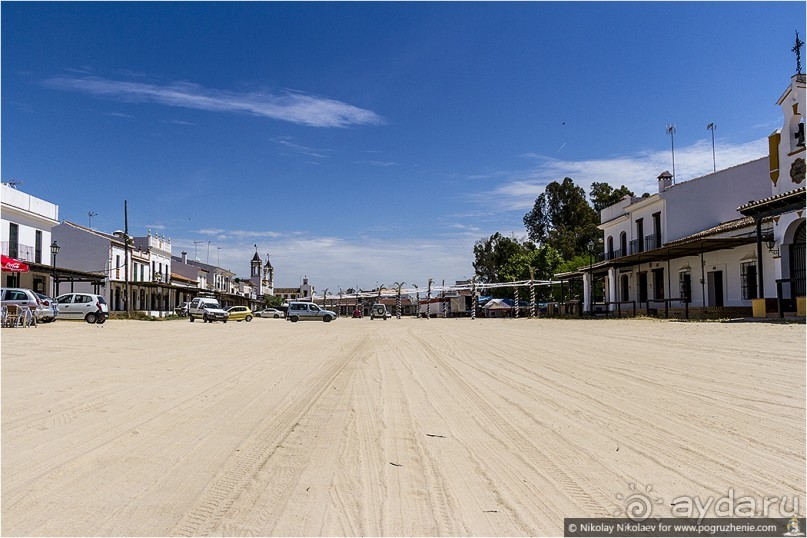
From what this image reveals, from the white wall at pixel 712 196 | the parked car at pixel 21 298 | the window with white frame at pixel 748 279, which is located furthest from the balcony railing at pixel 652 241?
the parked car at pixel 21 298

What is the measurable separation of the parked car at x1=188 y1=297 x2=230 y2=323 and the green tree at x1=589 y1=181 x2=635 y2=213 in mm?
49230

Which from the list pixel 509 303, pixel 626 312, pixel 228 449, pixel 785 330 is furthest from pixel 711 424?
pixel 509 303

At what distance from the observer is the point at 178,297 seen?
2876 inches

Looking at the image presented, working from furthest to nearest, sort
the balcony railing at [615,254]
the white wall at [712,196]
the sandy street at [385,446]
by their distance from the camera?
the balcony railing at [615,254], the white wall at [712,196], the sandy street at [385,446]

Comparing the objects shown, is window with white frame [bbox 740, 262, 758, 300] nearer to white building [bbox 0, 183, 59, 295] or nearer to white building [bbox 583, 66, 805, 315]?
white building [bbox 583, 66, 805, 315]

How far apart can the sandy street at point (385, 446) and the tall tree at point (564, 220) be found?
214ft

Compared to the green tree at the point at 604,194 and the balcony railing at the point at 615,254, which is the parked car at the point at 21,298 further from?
the green tree at the point at 604,194

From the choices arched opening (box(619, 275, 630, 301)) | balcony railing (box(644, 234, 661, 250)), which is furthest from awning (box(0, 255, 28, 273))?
arched opening (box(619, 275, 630, 301))

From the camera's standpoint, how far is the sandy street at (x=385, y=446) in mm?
3596

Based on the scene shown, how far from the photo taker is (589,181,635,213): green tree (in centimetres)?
7138

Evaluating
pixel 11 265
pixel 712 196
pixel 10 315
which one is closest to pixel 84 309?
pixel 11 265

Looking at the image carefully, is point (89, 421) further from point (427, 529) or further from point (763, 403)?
point (763, 403)

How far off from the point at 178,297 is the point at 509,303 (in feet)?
137

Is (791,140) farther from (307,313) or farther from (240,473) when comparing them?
(307,313)
